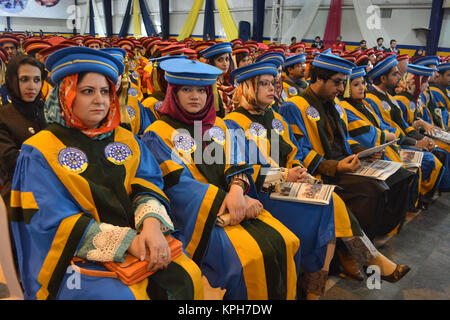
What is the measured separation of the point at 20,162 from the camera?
5.52ft

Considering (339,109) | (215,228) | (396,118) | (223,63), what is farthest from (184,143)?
(396,118)

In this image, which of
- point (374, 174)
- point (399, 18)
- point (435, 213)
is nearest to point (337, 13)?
point (399, 18)

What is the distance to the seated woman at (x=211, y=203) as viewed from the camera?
6.51 ft

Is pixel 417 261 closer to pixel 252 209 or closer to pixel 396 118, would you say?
pixel 252 209

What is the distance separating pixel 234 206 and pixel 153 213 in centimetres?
54

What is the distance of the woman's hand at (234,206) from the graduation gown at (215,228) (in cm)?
4

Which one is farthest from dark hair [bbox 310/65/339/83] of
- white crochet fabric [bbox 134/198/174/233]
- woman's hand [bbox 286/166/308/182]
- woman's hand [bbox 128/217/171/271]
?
woman's hand [bbox 128/217/171/271]

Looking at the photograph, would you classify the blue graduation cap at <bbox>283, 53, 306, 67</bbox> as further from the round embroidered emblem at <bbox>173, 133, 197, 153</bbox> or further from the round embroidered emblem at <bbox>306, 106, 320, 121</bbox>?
the round embroidered emblem at <bbox>173, 133, 197, 153</bbox>

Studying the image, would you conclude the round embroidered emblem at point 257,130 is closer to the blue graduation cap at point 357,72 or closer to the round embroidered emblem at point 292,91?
the blue graduation cap at point 357,72

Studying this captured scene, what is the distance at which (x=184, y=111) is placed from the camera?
2309mm

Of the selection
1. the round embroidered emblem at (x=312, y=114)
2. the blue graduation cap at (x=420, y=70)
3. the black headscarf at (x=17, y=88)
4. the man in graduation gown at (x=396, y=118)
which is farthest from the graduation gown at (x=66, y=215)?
the blue graduation cap at (x=420, y=70)

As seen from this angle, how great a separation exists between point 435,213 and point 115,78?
404cm

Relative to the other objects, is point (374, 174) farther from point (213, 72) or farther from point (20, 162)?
point (20, 162)

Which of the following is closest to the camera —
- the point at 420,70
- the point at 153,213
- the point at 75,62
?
the point at 75,62
